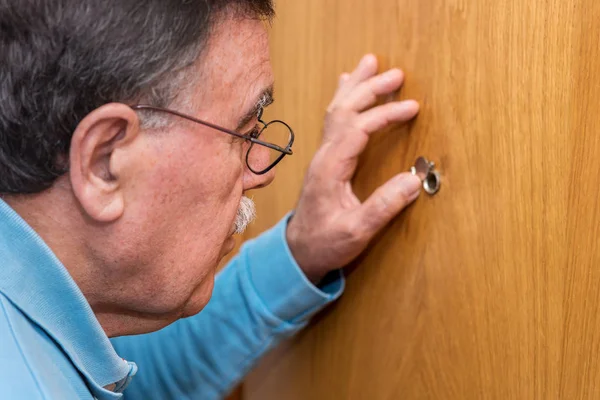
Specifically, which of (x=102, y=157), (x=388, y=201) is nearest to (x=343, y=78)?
(x=388, y=201)

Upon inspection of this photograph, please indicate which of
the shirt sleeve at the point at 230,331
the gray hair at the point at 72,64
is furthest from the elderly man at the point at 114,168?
the shirt sleeve at the point at 230,331

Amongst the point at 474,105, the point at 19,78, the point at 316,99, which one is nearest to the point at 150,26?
the point at 19,78

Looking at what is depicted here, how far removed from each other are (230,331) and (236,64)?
0.45 m

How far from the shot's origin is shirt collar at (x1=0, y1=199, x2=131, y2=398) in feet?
1.90

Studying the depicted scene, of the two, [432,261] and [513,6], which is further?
[432,261]

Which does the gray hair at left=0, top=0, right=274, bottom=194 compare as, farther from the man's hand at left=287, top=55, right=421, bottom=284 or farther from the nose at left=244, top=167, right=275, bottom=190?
the man's hand at left=287, top=55, right=421, bottom=284

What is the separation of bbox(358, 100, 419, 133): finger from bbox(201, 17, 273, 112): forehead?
0.56ft

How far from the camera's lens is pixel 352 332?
0.91m

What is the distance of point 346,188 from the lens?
875mm

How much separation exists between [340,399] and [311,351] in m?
0.09

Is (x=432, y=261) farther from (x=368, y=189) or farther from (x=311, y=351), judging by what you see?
(x=311, y=351)

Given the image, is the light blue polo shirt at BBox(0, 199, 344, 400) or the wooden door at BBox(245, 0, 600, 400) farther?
the light blue polo shirt at BBox(0, 199, 344, 400)

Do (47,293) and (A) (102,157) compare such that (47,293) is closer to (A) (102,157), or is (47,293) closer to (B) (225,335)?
(A) (102,157)

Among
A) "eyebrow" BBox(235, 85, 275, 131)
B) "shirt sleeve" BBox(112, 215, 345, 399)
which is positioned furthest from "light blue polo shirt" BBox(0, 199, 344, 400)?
"eyebrow" BBox(235, 85, 275, 131)
